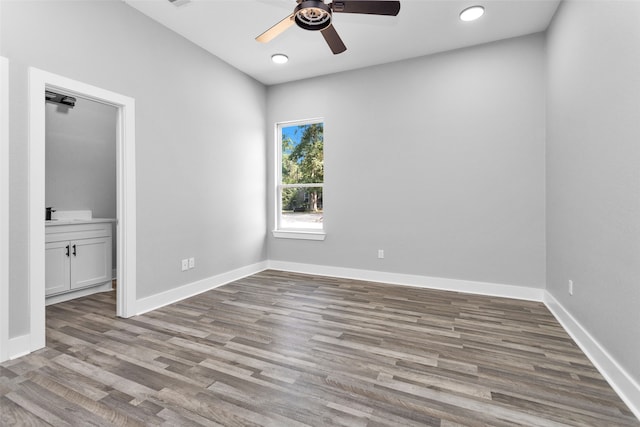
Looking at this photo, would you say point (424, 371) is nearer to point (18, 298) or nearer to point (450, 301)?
point (450, 301)

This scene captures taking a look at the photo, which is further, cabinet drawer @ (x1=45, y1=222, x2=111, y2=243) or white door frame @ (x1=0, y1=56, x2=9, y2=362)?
cabinet drawer @ (x1=45, y1=222, x2=111, y2=243)

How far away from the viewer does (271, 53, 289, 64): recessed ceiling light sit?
3.84 metres

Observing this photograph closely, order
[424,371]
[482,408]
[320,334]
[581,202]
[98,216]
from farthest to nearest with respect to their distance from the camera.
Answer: [98,216]
[320,334]
[581,202]
[424,371]
[482,408]

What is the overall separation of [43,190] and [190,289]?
173 centimetres

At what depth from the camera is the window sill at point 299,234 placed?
454cm

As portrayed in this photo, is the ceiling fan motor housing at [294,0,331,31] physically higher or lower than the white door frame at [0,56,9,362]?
higher

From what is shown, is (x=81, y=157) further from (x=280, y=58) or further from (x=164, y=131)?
(x=280, y=58)

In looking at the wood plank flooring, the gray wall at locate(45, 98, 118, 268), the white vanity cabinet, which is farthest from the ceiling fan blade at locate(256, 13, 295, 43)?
the white vanity cabinet

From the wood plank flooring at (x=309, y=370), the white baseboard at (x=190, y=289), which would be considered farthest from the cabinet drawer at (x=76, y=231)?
the white baseboard at (x=190, y=289)

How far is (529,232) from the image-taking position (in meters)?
3.42

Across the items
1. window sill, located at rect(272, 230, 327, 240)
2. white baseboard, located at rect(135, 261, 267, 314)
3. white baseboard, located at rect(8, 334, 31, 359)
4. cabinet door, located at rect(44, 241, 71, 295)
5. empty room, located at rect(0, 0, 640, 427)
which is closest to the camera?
empty room, located at rect(0, 0, 640, 427)

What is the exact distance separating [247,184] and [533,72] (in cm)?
371

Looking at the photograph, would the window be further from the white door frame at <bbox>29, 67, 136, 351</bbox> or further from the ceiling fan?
the ceiling fan

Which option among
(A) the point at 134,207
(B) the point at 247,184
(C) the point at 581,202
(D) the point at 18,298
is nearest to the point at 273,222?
(B) the point at 247,184
